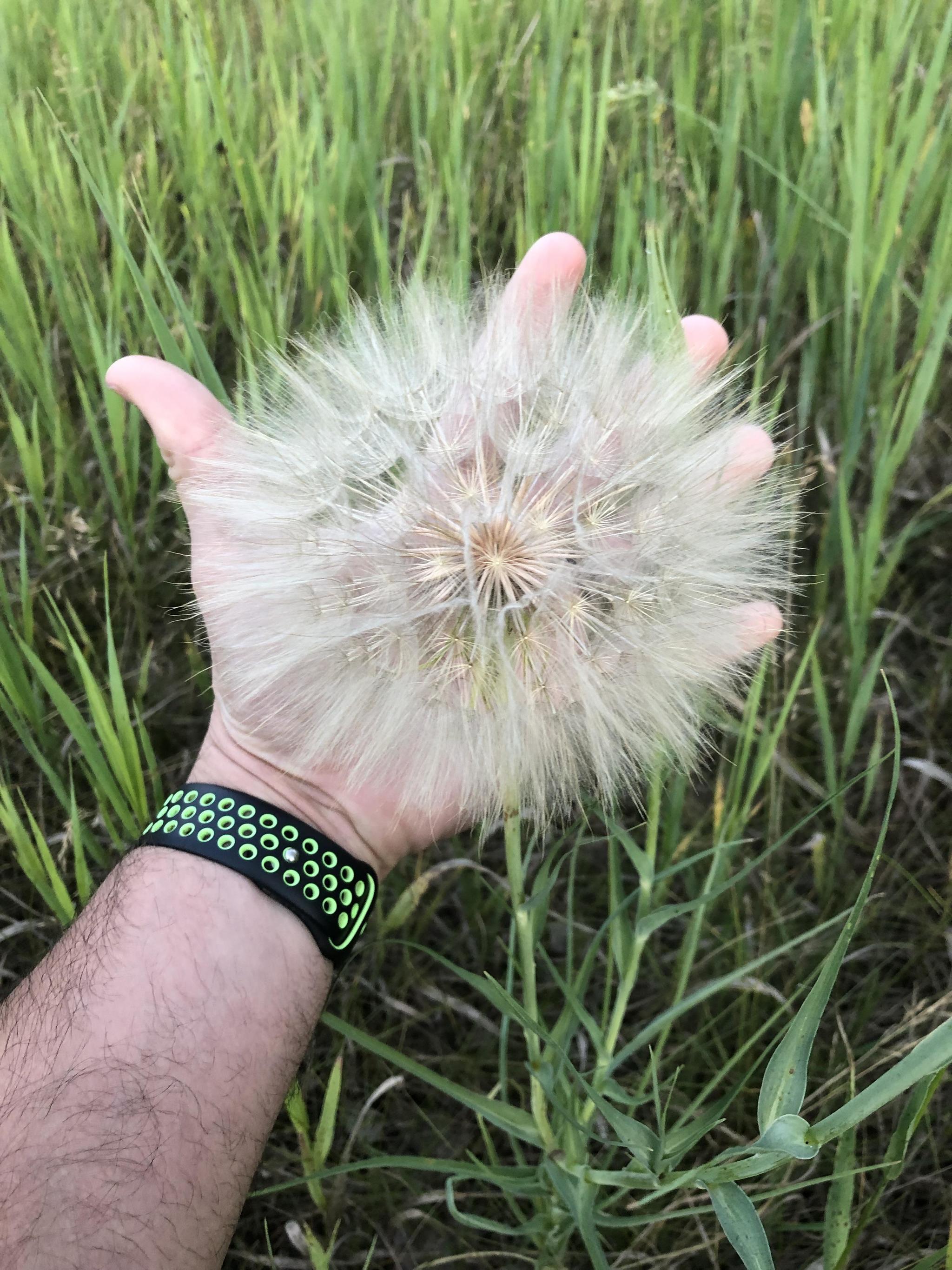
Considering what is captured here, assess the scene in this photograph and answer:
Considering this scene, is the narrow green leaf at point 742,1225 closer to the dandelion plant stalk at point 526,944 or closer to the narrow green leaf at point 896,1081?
the narrow green leaf at point 896,1081

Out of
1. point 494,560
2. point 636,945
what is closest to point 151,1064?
point 636,945

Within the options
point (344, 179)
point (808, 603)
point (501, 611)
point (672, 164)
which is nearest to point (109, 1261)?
point (501, 611)

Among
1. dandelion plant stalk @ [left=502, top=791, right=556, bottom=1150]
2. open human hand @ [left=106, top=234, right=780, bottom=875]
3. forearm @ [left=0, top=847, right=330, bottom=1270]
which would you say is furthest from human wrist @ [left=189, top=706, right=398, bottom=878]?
dandelion plant stalk @ [left=502, top=791, right=556, bottom=1150]

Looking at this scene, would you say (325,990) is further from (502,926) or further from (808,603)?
(808,603)

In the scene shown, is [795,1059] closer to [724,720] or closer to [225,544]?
[724,720]

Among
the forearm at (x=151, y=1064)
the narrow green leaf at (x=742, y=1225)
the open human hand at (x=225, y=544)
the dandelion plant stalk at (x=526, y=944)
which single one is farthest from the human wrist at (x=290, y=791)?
the narrow green leaf at (x=742, y=1225)

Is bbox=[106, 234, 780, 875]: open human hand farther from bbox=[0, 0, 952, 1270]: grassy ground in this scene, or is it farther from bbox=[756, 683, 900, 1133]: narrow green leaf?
bbox=[756, 683, 900, 1133]: narrow green leaf
